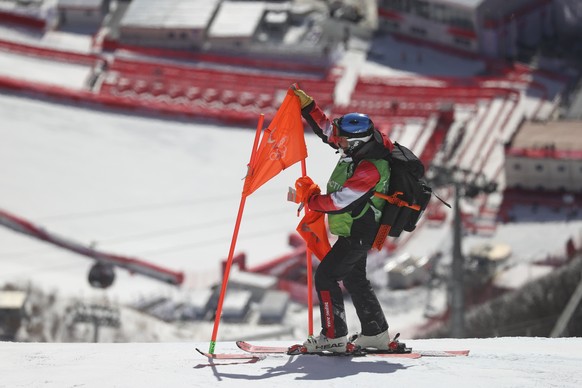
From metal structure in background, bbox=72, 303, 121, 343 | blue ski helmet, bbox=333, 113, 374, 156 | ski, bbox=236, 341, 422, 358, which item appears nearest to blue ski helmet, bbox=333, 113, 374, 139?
blue ski helmet, bbox=333, 113, 374, 156

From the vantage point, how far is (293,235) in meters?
30.9

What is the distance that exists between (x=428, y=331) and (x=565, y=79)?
20.6 m

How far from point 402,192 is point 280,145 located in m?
1.26

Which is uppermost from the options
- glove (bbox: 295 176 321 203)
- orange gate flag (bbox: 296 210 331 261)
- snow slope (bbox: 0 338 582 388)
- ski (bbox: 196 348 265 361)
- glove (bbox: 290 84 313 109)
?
glove (bbox: 290 84 313 109)

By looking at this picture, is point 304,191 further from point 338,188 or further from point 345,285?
point 345,285

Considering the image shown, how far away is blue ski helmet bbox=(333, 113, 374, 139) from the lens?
9461mm

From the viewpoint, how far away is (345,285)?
32.7ft

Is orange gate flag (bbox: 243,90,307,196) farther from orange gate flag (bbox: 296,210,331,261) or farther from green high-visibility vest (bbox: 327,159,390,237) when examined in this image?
green high-visibility vest (bbox: 327,159,390,237)

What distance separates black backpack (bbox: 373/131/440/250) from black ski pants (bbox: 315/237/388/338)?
236mm

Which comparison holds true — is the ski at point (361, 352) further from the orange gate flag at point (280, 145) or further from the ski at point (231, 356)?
the orange gate flag at point (280, 145)

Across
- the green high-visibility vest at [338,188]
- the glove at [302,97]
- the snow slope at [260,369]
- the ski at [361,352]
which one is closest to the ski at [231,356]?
the snow slope at [260,369]

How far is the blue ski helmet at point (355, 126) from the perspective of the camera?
31.0ft

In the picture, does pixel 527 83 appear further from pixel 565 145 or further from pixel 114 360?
pixel 114 360

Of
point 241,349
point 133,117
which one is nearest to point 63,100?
point 133,117
